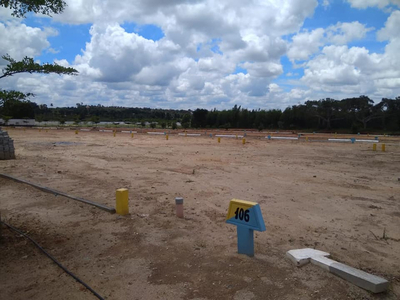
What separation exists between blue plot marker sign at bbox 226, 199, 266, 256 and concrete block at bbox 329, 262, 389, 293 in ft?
3.46

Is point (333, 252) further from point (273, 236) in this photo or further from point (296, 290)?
point (296, 290)

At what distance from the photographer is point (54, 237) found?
18.3ft

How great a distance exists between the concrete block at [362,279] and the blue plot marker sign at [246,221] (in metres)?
1.05

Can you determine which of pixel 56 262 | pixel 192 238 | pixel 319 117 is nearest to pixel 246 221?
pixel 192 238

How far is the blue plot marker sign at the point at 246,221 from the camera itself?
4207 millimetres

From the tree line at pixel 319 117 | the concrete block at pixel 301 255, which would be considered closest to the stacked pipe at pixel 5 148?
the concrete block at pixel 301 255

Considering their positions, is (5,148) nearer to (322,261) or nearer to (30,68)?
(30,68)

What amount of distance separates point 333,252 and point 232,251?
1617mm

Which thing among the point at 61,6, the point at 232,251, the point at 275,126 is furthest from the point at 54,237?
the point at 275,126

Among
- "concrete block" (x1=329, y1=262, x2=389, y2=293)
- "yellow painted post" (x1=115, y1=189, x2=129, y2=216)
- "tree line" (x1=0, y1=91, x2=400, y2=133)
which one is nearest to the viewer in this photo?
"concrete block" (x1=329, y1=262, x2=389, y2=293)

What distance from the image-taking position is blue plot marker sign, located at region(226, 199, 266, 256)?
4207 millimetres

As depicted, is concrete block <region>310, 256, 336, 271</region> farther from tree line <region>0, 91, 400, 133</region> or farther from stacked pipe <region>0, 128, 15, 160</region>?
tree line <region>0, 91, 400, 133</region>

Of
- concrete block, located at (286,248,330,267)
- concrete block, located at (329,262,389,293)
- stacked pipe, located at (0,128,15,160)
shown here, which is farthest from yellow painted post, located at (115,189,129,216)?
stacked pipe, located at (0,128,15,160)

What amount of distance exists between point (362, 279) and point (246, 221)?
1507 mm
